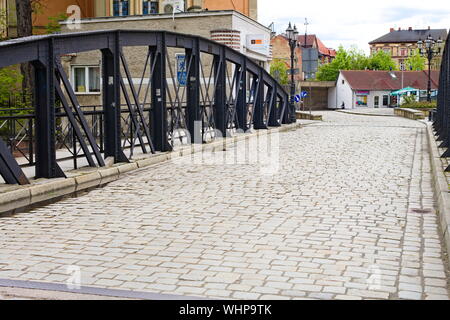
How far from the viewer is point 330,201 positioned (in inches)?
367

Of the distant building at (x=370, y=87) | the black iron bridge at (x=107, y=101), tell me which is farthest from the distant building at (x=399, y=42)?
the black iron bridge at (x=107, y=101)

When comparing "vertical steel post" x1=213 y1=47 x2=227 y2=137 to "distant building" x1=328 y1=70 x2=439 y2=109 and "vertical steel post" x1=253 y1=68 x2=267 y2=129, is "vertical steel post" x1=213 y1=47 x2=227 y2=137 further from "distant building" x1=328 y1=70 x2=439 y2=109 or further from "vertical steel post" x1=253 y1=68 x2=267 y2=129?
"distant building" x1=328 y1=70 x2=439 y2=109

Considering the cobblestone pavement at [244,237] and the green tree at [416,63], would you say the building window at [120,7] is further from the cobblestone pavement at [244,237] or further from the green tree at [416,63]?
the green tree at [416,63]

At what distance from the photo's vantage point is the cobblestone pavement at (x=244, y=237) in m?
5.43

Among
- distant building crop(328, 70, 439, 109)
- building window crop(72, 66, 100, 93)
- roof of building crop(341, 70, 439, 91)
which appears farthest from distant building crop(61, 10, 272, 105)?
roof of building crop(341, 70, 439, 91)

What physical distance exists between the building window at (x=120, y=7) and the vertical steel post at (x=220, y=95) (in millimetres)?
17617

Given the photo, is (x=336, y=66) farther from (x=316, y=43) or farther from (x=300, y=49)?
(x=316, y=43)

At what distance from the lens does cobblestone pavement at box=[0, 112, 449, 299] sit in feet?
17.8

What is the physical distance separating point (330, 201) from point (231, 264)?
364cm

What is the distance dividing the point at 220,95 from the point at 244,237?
12.9 meters

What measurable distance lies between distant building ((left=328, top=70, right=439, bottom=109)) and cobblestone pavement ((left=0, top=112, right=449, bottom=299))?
79.7 metres

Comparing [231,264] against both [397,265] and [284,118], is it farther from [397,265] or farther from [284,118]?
[284,118]

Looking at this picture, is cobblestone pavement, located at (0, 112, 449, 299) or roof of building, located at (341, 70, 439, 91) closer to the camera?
cobblestone pavement, located at (0, 112, 449, 299)

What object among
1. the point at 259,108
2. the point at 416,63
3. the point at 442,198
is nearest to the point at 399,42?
the point at 416,63
